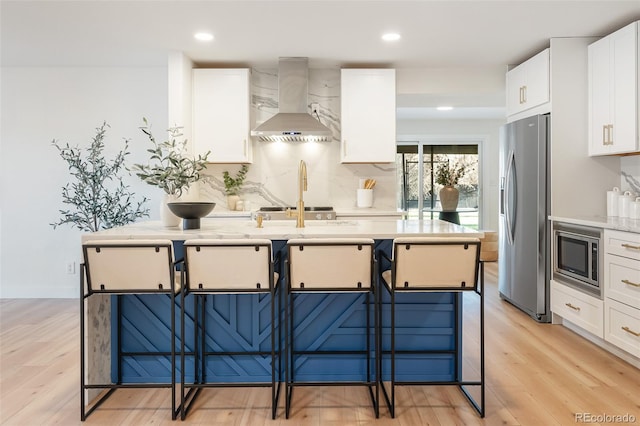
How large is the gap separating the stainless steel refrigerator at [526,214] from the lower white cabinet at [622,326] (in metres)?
0.83

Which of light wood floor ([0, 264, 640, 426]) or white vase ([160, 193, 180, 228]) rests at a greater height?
white vase ([160, 193, 180, 228])

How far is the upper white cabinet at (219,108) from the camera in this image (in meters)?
4.83

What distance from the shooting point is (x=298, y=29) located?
12.7ft

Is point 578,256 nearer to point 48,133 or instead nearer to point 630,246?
point 630,246

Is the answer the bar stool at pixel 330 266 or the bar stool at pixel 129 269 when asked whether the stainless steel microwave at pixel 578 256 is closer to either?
the bar stool at pixel 330 266

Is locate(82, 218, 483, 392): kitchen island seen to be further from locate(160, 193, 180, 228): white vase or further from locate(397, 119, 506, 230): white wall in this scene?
locate(397, 119, 506, 230): white wall

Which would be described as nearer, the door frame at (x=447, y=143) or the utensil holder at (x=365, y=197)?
the utensil holder at (x=365, y=197)

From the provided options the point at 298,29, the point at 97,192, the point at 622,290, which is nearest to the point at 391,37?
the point at 298,29

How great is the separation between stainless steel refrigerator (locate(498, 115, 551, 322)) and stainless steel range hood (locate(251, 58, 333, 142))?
1.80 meters

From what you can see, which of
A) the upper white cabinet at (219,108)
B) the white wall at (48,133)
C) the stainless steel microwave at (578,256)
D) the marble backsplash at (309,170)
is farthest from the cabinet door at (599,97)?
the white wall at (48,133)

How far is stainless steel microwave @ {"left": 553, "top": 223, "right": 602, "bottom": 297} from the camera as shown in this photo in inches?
134

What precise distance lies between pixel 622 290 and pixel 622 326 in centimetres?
24

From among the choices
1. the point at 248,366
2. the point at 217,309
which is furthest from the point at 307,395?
the point at 217,309

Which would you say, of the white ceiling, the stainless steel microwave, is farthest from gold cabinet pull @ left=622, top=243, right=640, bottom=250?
the white ceiling
